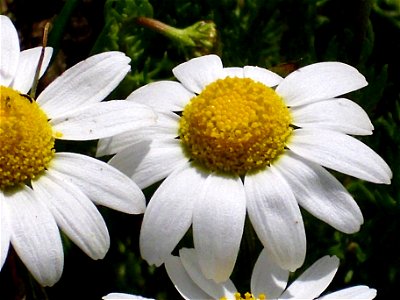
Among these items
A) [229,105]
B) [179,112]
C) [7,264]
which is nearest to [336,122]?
[229,105]

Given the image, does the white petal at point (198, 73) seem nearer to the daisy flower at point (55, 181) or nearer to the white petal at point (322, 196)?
the daisy flower at point (55, 181)

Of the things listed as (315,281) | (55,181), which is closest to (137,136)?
(55,181)

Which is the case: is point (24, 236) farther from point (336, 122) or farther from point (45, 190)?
point (336, 122)

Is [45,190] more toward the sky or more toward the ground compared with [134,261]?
more toward the sky

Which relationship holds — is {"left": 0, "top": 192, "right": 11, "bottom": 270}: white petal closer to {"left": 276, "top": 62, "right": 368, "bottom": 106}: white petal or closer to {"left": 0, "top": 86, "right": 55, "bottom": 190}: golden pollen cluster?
{"left": 0, "top": 86, "right": 55, "bottom": 190}: golden pollen cluster

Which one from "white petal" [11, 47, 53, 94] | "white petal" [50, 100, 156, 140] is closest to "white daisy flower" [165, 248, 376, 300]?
"white petal" [50, 100, 156, 140]

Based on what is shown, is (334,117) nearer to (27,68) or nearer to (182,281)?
(182,281)
